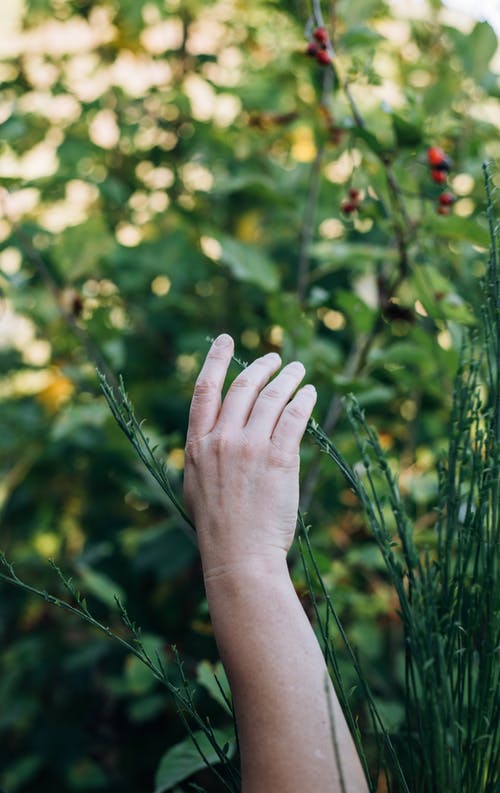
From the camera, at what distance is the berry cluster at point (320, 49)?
3.49 feet

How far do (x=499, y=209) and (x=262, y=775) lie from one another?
1.32 meters

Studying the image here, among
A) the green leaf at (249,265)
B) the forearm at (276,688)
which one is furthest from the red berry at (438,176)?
the forearm at (276,688)

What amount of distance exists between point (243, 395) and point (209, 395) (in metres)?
0.03

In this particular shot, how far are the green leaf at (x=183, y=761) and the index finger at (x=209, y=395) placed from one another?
446mm

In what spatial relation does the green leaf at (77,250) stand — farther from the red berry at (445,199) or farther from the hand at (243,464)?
the hand at (243,464)

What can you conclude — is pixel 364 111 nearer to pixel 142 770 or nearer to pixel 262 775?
pixel 262 775

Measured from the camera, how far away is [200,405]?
0.73m

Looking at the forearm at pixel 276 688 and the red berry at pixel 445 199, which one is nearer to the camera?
the forearm at pixel 276 688

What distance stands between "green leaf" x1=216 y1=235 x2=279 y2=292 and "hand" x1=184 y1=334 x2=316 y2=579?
660mm

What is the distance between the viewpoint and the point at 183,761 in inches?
40.1

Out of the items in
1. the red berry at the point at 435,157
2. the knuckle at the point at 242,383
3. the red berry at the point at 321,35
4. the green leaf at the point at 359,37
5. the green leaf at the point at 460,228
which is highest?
the red berry at the point at 321,35

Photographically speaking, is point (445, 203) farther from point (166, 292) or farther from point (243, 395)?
point (166, 292)

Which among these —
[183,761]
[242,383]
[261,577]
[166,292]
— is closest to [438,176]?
[242,383]

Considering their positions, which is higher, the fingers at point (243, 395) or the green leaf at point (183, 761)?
the fingers at point (243, 395)
